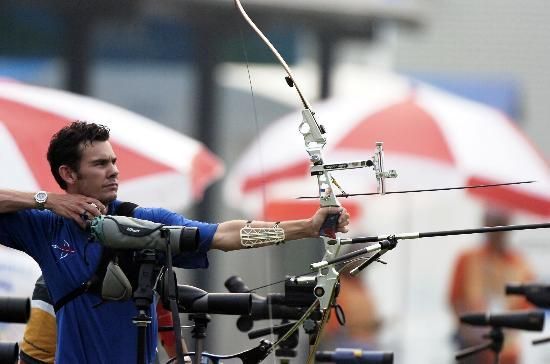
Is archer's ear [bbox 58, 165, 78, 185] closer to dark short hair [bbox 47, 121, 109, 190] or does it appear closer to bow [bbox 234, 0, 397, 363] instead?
dark short hair [bbox 47, 121, 109, 190]

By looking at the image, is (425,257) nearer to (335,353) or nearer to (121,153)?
(121,153)

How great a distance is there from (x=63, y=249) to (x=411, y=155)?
5870mm

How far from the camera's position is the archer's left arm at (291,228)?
498cm

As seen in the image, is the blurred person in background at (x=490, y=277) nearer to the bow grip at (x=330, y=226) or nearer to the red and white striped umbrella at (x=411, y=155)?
the red and white striped umbrella at (x=411, y=155)

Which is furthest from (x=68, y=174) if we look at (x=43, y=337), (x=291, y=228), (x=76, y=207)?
(x=43, y=337)

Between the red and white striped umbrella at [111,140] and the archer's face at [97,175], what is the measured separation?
256 centimetres

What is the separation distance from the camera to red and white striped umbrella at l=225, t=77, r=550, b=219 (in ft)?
35.8

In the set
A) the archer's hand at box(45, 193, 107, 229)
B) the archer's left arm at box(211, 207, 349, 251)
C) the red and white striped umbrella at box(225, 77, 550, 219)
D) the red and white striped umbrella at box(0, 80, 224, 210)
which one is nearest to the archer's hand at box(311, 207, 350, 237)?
the archer's left arm at box(211, 207, 349, 251)

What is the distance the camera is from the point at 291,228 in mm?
5047

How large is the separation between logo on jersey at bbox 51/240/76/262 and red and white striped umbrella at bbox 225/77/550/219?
523 cm

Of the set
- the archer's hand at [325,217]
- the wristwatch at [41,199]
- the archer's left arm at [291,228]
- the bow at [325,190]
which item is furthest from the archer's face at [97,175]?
the archer's hand at [325,217]

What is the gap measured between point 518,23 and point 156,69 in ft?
16.6

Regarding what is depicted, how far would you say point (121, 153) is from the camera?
28.2 ft

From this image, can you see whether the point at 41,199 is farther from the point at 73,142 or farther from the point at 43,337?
the point at 43,337
